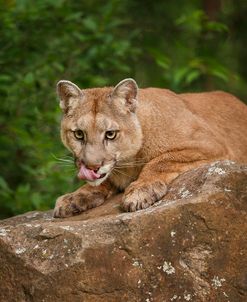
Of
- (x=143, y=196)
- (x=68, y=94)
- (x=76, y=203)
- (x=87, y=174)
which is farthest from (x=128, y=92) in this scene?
(x=143, y=196)

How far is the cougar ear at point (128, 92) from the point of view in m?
9.12

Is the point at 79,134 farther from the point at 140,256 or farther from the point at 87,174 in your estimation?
the point at 140,256

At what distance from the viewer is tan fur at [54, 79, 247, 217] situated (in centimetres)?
871

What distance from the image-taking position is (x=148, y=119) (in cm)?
934

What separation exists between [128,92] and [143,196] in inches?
60.4

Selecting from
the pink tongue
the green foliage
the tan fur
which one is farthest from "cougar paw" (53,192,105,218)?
the green foliage

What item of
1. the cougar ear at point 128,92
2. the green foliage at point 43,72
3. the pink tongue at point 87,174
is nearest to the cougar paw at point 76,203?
the pink tongue at point 87,174

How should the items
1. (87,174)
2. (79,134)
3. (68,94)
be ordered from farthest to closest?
1. (68,94)
2. (79,134)
3. (87,174)

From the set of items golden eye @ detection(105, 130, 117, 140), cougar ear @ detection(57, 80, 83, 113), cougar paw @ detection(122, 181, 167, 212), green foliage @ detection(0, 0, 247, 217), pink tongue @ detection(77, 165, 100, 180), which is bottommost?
green foliage @ detection(0, 0, 247, 217)

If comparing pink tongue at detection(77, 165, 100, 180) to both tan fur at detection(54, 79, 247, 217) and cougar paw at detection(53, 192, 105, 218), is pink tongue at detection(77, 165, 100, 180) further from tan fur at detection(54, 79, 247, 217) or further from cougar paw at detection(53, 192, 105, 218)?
cougar paw at detection(53, 192, 105, 218)

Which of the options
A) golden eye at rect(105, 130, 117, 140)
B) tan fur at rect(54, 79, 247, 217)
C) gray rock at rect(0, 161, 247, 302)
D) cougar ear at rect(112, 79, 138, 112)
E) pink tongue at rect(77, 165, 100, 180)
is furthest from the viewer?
cougar ear at rect(112, 79, 138, 112)

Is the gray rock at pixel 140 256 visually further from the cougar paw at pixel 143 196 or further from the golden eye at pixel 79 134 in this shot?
the golden eye at pixel 79 134

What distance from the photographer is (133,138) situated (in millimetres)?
9031

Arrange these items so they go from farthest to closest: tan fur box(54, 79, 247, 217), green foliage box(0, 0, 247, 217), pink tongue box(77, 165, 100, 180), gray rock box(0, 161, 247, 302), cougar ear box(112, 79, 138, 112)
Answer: green foliage box(0, 0, 247, 217) → cougar ear box(112, 79, 138, 112) → tan fur box(54, 79, 247, 217) → pink tongue box(77, 165, 100, 180) → gray rock box(0, 161, 247, 302)
